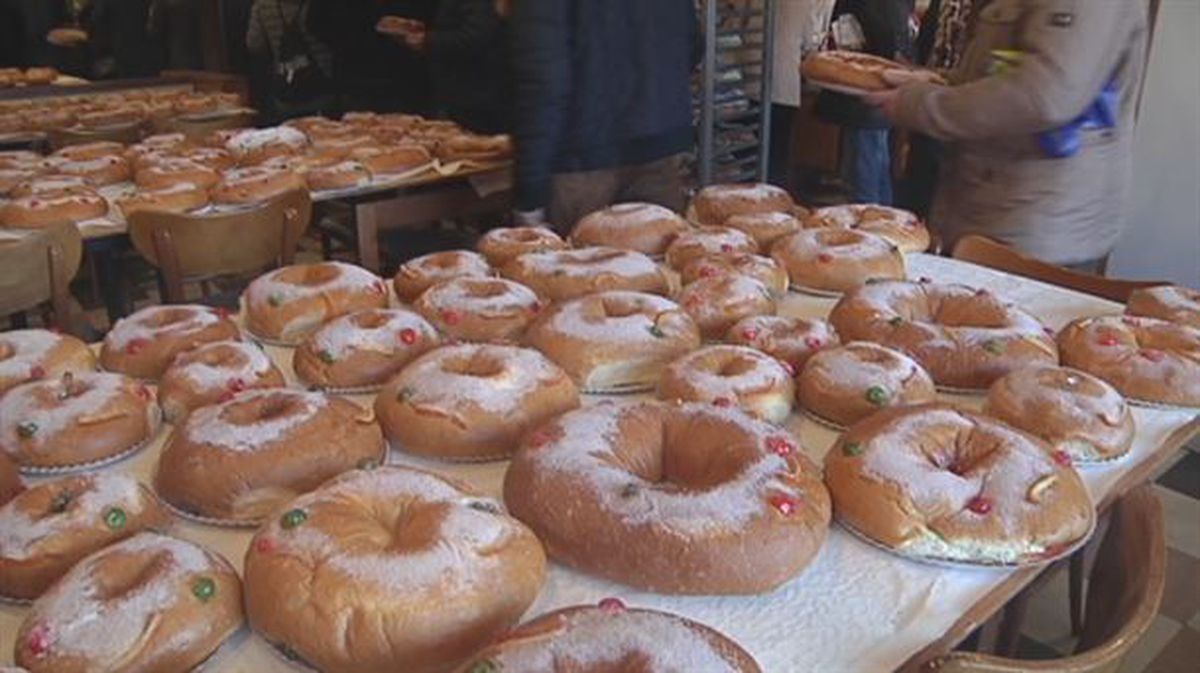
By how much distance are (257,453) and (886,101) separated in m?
1.85

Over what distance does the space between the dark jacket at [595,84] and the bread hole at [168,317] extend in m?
1.19

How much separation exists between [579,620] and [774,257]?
125cm

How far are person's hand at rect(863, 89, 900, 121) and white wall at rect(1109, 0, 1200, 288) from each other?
163 cm

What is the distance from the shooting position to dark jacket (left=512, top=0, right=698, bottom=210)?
99.0 inches

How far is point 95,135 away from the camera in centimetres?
400

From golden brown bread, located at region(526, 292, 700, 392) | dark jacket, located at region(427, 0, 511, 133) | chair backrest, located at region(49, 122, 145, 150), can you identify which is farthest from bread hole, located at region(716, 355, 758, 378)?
chair backrest, located at region(49, 122, 145, 150)

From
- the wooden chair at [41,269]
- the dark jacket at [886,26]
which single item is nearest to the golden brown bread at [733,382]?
the wooden chair at [41,269]

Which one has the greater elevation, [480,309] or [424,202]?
[480,309]

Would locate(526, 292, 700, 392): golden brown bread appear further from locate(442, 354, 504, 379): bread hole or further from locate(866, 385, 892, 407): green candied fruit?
locate(866, 385, 892, 407): green candied fruit

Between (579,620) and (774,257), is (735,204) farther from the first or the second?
(579,620)

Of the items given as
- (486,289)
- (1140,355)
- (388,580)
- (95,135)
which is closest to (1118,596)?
(1140,355)

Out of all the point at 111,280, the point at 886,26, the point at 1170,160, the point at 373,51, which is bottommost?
the point at 111,280

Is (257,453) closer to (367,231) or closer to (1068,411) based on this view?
(1068,411)

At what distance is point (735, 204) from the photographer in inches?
94.5
